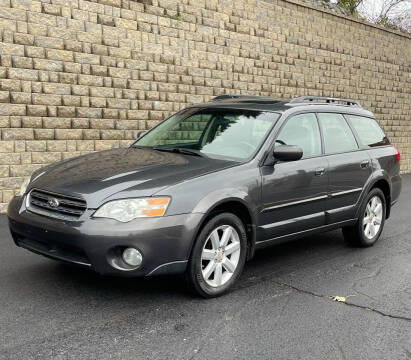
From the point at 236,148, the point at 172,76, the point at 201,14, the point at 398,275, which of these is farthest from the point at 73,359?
the point at 201,14

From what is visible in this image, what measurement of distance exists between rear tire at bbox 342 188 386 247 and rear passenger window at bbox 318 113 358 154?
726 millimetres

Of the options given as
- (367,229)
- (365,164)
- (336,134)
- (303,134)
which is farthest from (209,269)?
(367,229)

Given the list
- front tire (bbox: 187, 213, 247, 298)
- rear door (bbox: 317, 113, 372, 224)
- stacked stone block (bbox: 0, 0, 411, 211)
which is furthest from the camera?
stacked stone block (bbox: 0, 0, 411, 211)

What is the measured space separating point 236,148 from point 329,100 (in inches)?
78.3

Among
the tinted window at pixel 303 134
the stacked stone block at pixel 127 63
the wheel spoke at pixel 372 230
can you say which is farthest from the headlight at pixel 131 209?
the stacked stone block at pixel 127 63

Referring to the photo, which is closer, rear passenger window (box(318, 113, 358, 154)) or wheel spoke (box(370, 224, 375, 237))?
rear passenger window (box(318, 113, 358, 154))

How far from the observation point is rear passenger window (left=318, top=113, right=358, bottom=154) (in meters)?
5.99

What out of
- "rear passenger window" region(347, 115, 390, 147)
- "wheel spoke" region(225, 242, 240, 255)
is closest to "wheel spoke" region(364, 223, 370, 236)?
"rear passenger window" region(347, 115, 390, 147)

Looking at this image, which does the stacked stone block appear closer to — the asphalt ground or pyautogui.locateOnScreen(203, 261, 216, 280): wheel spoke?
the asphalt ground

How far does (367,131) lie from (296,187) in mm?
2034

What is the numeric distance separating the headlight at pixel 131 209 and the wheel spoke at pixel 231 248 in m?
0.82

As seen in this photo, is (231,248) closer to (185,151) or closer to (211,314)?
(211,314)

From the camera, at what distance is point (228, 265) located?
470 cm

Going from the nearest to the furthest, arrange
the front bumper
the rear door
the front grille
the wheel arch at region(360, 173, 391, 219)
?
1. the front bumper
2. the front grille
3. the rear door
4. the wheel arch at region(360, 173, 391, 219)
